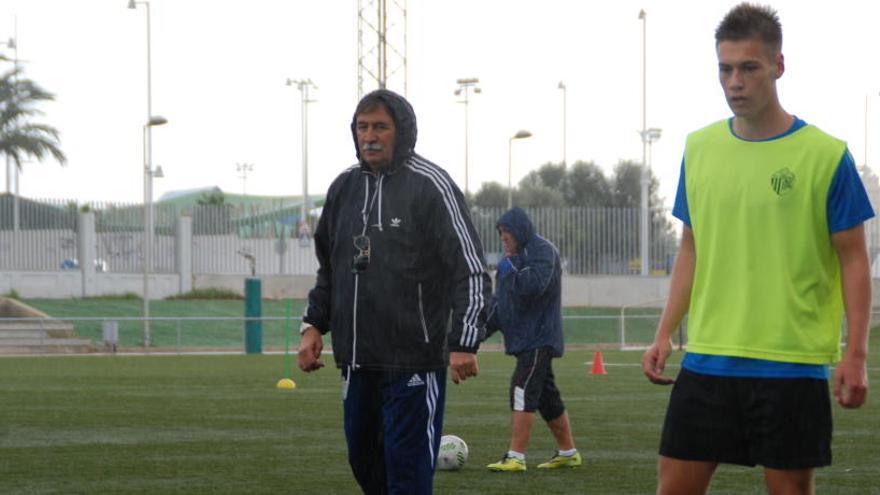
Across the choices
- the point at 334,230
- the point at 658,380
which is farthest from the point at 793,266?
the point at 334,230

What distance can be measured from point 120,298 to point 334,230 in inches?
1780

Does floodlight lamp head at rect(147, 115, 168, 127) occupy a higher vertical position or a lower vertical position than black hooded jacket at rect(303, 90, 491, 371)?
higher

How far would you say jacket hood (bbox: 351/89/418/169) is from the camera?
6.49 m

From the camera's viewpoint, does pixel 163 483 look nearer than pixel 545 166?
Yes

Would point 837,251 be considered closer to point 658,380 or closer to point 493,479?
point 658,380

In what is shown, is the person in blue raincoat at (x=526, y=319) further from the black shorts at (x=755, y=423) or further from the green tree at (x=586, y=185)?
the green tree at (x=586, y=185)

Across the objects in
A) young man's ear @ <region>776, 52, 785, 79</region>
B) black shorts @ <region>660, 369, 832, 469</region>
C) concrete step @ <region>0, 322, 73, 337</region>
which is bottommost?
concrete step @ <region>0, 322, 73, 337</region>

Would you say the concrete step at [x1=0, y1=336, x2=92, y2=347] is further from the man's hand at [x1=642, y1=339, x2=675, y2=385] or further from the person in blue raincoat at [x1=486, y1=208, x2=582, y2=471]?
the man's hand at [x1=642, y1=339, x2=675, y2=385]

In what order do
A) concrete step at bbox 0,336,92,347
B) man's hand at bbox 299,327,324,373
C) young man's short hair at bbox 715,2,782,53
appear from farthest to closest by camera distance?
concrete step at bbox 0,336,92,347 < man's hand at bbox 299,327,324,373 < young man's short hair at bbox 715,2,782,53

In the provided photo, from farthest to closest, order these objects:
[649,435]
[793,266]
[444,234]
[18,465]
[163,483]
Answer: [649,435] < [18,465] < [163,483] < [444,234] < [793,266]

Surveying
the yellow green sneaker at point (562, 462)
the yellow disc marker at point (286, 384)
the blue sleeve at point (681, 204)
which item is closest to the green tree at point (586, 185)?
the yellow disc marker at point (286, 384)

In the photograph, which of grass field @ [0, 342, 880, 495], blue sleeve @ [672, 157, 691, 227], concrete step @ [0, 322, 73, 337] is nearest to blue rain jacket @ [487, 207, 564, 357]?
grass field @ [0, 342, 880, 495]

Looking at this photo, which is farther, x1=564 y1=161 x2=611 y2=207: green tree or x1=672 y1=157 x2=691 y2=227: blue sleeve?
x1=564 y1=161 x2=611 y2=207: green tree

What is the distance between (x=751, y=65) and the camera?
17.0ft
